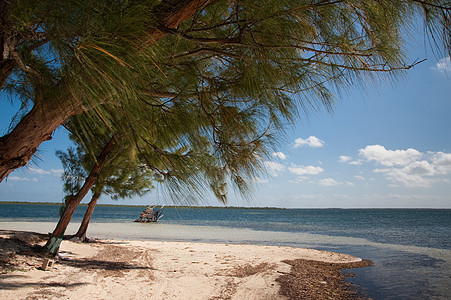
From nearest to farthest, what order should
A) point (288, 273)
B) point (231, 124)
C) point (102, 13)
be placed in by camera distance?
point (102, 13) → point (231, 124) → point (288, 273)

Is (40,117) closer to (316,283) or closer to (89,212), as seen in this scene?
(316,283)

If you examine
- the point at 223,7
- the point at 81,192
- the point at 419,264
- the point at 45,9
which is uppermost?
the point at 223,7

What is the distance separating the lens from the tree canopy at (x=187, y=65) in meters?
1.16

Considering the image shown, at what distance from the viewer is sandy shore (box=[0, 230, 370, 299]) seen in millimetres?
3820

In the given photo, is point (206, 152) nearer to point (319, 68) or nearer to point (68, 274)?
point (319, 68)

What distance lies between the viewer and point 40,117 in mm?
1467

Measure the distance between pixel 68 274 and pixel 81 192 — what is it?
7.45 ft

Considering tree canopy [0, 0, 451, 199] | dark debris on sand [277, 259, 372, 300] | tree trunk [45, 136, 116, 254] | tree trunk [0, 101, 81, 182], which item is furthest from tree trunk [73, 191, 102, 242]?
tree trunk [0, 101, 81, 182]

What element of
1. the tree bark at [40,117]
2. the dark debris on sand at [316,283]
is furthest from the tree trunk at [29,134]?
the dark debris on sand at [316,283]

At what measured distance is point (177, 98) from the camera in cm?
228

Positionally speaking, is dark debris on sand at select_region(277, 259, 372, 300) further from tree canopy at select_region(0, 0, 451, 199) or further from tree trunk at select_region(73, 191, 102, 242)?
tree trunk at select_region(73, 191, 102, 242)

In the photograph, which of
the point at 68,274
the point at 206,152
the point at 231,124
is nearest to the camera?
the point at 231,124

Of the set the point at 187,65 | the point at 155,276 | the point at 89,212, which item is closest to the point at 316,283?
the point at 155,276

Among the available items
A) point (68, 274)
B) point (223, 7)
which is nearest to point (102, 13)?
point (223, 7)
